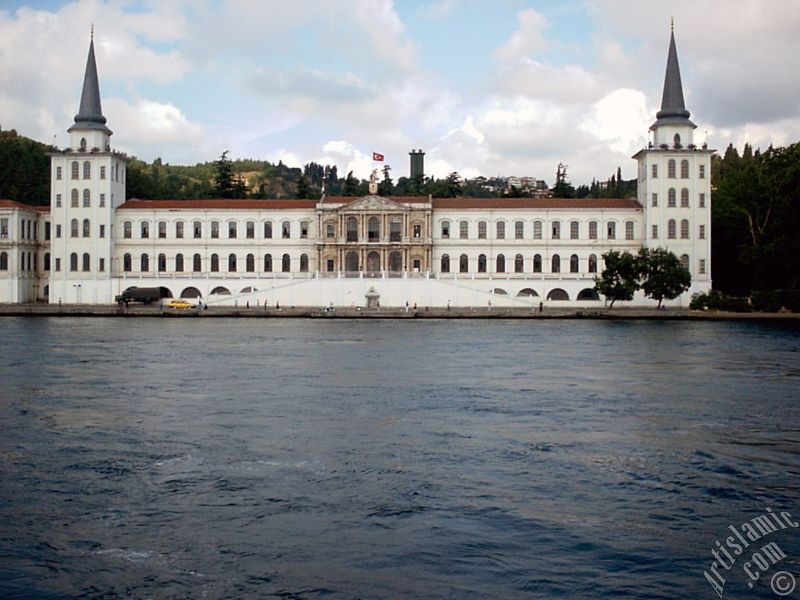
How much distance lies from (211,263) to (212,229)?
3159mm

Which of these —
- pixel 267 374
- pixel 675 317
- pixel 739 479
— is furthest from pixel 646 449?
pixel 675 317

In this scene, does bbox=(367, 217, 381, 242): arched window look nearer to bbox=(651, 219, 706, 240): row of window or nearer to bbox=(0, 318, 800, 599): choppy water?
bbox=(651, 219, 706, 240): row of window

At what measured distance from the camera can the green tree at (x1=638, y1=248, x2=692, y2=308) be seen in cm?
7425

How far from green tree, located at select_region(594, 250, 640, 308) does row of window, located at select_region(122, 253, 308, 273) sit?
2763cm

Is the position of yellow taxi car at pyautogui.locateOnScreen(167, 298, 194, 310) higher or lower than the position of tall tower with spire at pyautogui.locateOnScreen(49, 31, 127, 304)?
lower

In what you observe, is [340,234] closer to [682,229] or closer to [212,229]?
[212,229]

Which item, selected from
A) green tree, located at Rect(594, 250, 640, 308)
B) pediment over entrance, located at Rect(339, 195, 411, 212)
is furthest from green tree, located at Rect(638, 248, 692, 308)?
pediment over entrance, located at Rect(339, 195, 411, 212)

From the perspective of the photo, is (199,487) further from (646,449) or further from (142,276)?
(142,276)

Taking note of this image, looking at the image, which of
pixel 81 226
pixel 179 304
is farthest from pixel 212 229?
pixel 81 226

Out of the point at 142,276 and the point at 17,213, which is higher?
the point at 17,213

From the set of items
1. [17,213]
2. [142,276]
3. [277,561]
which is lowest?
[277,561]

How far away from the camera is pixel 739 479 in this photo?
17.3m

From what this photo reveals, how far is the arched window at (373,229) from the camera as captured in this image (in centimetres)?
8612

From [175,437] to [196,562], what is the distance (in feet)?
28.1
